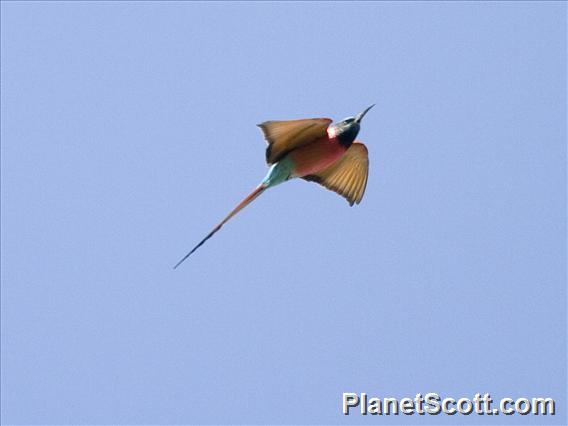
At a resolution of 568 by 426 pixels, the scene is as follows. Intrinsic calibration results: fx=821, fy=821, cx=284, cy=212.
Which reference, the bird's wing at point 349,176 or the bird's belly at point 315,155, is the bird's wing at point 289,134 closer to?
the bird's belly at point 315,155

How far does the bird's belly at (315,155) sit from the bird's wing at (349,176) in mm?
801

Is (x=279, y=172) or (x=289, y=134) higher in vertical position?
(x=289, y=134)

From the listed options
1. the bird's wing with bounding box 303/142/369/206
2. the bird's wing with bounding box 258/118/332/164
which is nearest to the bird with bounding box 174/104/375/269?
the bird's wing with bounding box 258/118/332/164

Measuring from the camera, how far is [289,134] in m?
7.84

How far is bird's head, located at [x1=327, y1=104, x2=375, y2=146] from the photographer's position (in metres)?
8.12

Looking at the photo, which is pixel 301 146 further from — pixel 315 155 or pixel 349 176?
pixel 349 176

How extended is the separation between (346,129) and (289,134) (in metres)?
0.64

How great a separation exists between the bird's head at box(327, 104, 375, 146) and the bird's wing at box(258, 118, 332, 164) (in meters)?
0.11

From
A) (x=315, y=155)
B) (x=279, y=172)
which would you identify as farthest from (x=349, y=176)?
(x=279, y=172)

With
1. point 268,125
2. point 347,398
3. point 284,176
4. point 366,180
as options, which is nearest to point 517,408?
point 347,398

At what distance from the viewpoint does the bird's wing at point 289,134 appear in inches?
301

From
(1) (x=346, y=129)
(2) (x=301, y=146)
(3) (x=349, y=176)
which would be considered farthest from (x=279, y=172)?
(3) (x=349, y=176)

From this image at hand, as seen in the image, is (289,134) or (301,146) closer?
(289,134)

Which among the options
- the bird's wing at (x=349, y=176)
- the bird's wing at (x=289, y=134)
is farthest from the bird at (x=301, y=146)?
the bird's wing at (x=349, y=176)
